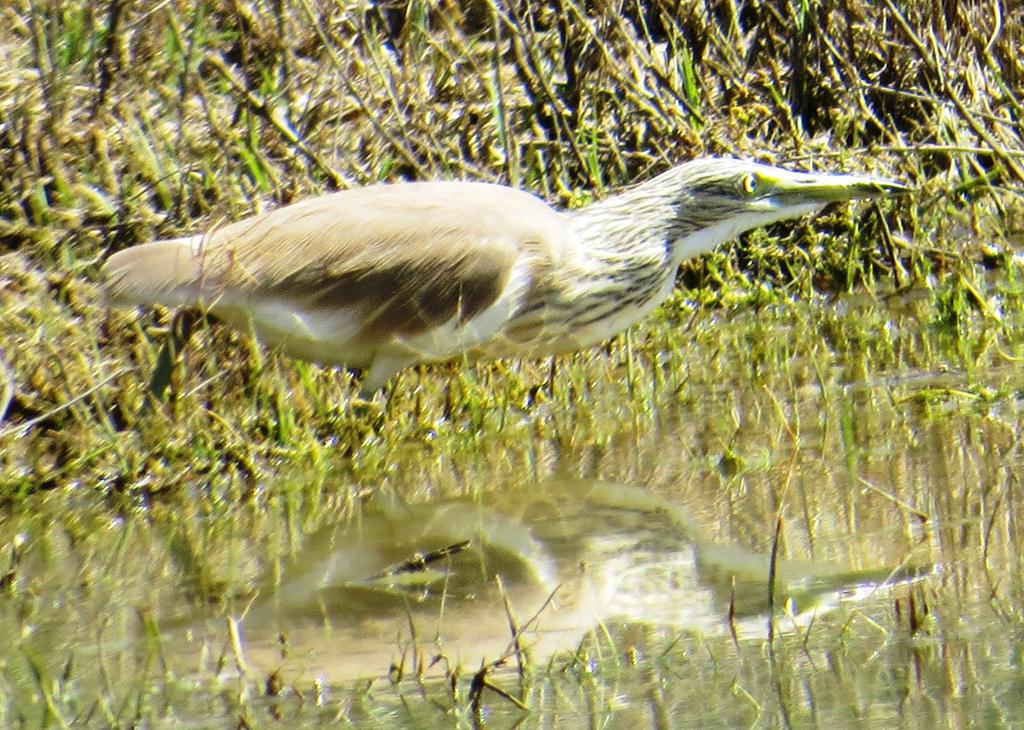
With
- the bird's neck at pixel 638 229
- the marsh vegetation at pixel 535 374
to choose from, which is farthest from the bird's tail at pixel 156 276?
the bird's neck at pixel 638 229

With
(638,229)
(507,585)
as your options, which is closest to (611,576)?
(507,585)

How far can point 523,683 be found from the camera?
3.37 m

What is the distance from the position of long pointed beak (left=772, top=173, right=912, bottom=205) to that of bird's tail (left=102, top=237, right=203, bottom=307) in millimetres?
2098

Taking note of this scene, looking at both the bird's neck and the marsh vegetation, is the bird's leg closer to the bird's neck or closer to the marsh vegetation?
the marsh vegetation

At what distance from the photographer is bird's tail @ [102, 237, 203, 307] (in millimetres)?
5523

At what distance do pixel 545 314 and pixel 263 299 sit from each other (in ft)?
3.00

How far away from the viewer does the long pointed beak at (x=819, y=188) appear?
20.6 ft

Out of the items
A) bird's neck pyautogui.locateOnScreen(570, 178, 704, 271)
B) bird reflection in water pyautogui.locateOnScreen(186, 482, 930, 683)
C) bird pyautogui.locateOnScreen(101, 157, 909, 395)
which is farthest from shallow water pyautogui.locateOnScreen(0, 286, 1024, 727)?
bird's neck pyautogui.locateOnScreen(570, 178, 704, 271)

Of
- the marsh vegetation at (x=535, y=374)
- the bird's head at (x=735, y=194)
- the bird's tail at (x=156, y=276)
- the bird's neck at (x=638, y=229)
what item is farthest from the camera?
the bird's head at (x=735, y=194)

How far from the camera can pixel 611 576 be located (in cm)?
411

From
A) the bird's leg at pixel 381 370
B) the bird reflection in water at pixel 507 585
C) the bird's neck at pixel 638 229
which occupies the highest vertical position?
the bird's neck at pixel 638 229

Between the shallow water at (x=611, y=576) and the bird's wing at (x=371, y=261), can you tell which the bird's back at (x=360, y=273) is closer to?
the bird's wing at (x=371, y=261)

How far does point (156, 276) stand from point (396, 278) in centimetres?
75

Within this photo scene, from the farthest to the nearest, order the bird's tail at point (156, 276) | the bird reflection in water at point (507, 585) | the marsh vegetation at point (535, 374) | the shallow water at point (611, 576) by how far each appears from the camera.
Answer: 1. the bird's tail at point (156, 276)
2. the bird reflection in water at point (507, 585)
3. the marsh vegetation at point (535, 374)
4. the shallow water at point (611, 576)
